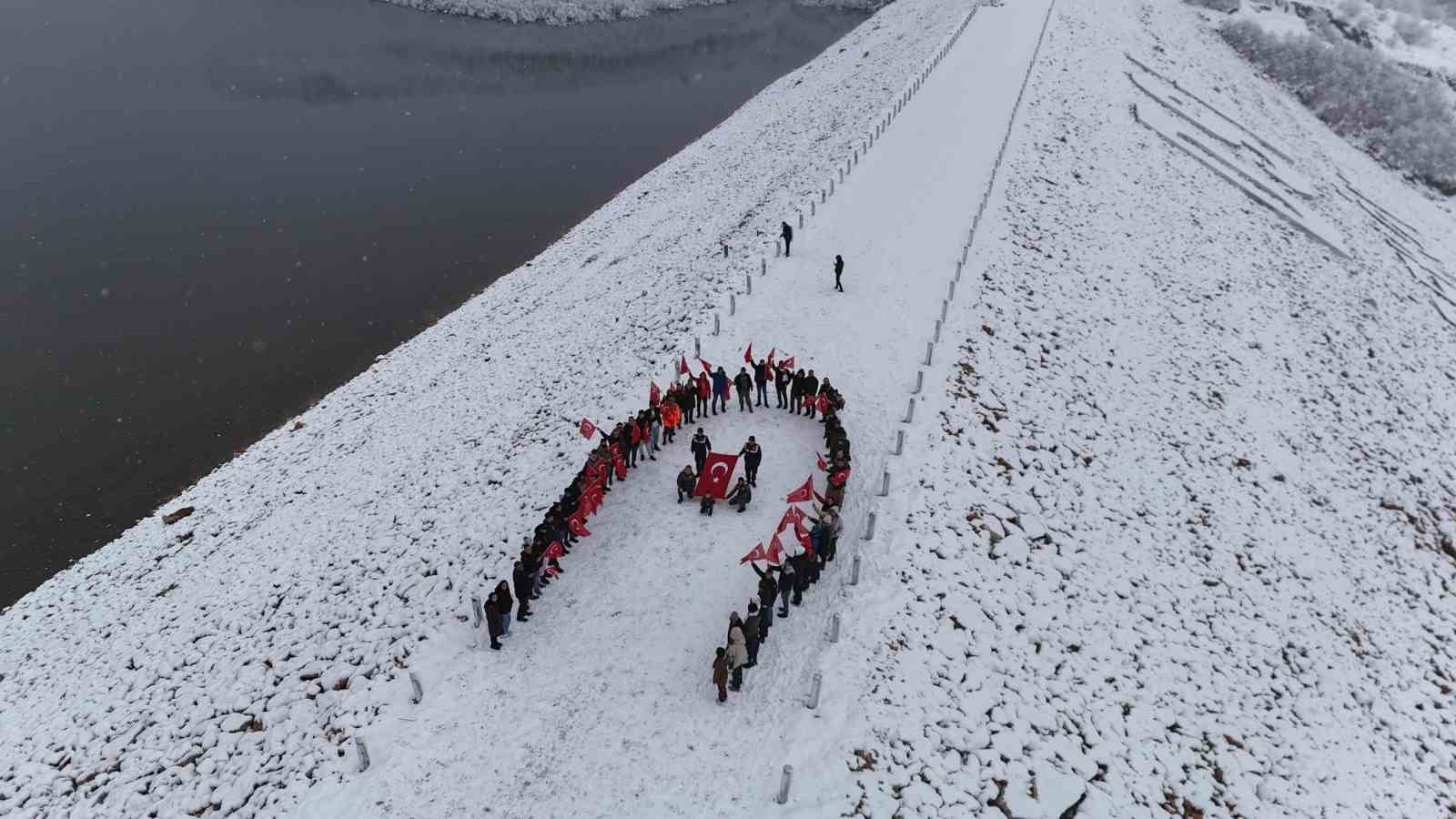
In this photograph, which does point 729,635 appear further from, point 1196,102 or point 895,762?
point 1196,102

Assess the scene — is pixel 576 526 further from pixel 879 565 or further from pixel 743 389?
pixel 879 565

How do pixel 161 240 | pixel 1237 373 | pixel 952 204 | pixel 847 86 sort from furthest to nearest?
pixel 847 86, pixel 161 240, pixel 952 204, pixel 1237 373

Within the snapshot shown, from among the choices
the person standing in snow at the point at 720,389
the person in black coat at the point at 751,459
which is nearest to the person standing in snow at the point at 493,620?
the person in black coat at the point at 751,459

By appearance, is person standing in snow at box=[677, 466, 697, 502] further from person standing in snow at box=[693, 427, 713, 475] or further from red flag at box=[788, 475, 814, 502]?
red flag at box=[788, 475, 814, 502]

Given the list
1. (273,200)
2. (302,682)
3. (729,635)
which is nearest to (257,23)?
(273,200)

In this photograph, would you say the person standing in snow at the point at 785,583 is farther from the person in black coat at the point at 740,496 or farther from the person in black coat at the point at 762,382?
the person in black coat at the point at 762,382

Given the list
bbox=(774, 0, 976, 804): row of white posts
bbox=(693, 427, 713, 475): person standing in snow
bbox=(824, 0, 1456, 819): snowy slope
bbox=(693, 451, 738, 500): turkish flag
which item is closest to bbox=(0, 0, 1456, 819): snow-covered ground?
bbox=(824, 0, 1456, 819): snowy slope
